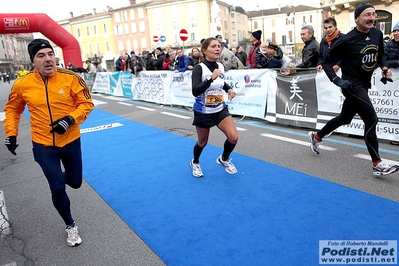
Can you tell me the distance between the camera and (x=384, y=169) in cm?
402

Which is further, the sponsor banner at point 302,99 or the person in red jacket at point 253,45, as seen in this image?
the person in red jacket at point 253,45

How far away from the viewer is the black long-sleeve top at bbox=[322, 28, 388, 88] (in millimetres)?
4082

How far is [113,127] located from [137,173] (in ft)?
13.2

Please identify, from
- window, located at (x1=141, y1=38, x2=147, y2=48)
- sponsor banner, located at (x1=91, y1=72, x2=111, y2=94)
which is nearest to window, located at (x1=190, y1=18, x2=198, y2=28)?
window, located at (x1=141, y1=38, x2=147, y2=48)

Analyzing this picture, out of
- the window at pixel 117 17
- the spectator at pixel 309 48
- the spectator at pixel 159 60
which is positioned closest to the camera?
the spectator at pixel 309 48

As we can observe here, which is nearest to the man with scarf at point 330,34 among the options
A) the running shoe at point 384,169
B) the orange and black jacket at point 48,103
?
the running shoe at point 384,169

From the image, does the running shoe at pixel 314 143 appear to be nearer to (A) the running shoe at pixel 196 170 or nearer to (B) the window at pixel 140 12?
(A) the running shoe at pixel 196 170

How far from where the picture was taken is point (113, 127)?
342 inches

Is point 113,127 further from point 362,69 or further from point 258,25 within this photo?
point 258,25

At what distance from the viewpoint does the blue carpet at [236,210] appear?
111 inches

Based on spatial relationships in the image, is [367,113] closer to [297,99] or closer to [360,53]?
[360,53]

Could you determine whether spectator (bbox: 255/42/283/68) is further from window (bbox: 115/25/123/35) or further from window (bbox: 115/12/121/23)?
window (bbox: 115/12/121/23)

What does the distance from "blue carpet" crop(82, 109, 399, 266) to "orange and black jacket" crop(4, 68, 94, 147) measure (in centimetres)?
121

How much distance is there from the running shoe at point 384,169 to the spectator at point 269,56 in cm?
431
